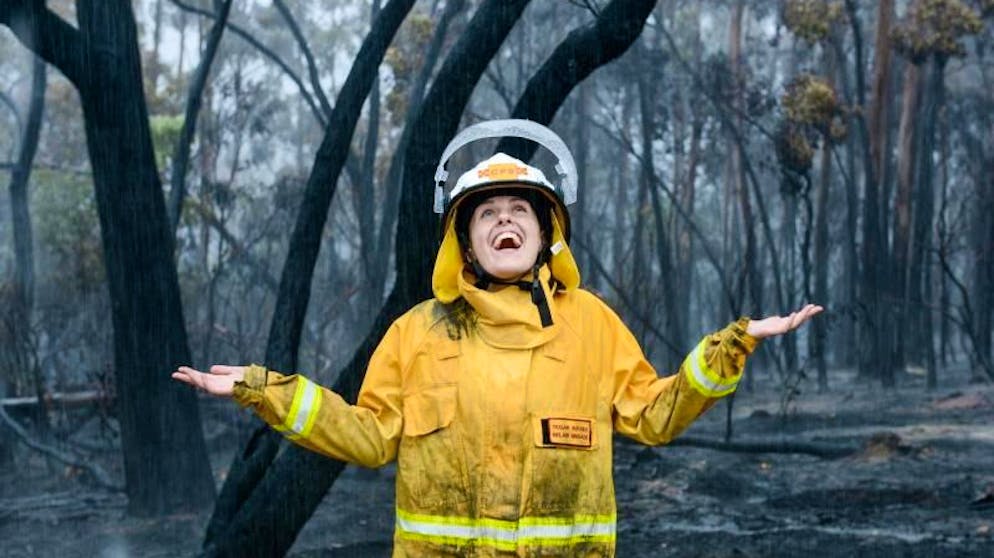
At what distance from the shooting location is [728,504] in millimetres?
10227

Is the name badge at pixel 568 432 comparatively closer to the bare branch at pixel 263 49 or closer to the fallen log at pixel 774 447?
the fallen log at pixel 774 447

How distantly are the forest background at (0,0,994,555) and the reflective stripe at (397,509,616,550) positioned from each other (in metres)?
2.89

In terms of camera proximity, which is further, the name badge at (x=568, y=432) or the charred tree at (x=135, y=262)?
the charred tree at (x=135, y=262)

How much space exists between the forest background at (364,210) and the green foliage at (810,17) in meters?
0.05

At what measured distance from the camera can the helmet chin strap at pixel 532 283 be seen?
→ 3.37m

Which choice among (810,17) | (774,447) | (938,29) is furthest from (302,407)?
(810,17)

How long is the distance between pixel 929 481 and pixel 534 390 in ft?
25.0

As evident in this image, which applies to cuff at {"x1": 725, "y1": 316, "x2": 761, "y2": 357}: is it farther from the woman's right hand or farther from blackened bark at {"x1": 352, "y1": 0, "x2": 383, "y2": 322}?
blackened bark at {"x1": 352, "y1": 0, "x2": 383, "y2": 322}

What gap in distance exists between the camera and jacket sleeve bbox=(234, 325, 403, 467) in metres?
3.23

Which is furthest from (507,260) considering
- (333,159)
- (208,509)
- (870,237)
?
(870,237)

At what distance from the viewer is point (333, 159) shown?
22.8ft

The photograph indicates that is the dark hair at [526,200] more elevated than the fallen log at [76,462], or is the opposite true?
the dark hair at [526,200]

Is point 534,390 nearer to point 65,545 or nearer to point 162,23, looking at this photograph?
point 65,545

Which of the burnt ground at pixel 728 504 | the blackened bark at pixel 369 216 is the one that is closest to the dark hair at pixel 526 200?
the burnt ground at pixel 728 504
